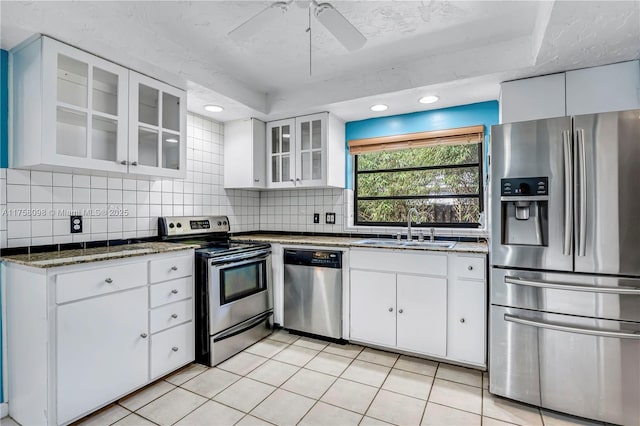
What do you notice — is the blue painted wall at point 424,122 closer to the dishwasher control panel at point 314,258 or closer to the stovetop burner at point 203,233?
the dishwasher control panel at point 314,258

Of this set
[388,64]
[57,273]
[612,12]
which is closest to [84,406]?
[57,273]

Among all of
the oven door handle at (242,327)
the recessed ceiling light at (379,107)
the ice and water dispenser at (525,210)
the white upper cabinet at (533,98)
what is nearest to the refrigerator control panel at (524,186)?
the ice and water dispenser at (525,210)

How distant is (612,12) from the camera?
5.09 feet

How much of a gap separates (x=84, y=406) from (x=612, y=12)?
3.41 m

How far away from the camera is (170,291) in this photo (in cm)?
224

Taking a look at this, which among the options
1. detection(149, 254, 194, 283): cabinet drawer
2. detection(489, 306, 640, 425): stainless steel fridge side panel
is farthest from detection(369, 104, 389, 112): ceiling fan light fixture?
detection(149, 254, 194, 283): cabinet drawer

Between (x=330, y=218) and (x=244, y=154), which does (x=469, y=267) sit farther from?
(x=244, y=154)

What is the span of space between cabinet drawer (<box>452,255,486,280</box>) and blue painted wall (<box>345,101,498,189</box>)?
1.12 m

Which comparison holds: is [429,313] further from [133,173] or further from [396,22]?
[133,173]

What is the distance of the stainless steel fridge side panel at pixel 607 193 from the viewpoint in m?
1.69

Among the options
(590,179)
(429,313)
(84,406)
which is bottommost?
(84,406)

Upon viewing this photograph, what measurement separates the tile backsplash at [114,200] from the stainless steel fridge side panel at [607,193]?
299 centimetres

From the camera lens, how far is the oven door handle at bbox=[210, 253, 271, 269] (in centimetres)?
245

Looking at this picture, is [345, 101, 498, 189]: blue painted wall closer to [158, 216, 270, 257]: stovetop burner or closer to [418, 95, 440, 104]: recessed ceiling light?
[418, 95, 440, 104]: recessed ceiling light
